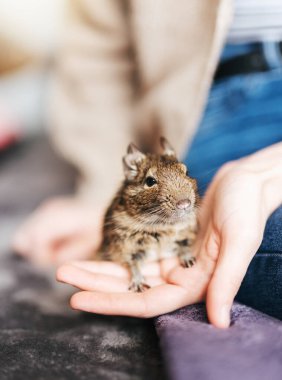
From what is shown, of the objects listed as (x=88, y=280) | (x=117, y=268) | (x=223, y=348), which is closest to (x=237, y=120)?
(x=117, y=268)

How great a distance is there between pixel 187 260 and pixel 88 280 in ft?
0.99

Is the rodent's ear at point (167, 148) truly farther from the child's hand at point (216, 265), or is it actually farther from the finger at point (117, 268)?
the finger at point (117, 268)

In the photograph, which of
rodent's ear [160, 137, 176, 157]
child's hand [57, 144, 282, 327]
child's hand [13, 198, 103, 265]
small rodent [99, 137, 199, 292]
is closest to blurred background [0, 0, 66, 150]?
child's hand [13, 198, 103, 265]

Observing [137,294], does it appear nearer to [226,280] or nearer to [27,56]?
[226,280]

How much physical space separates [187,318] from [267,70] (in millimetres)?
1003

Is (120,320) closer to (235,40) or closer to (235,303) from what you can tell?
(235,303)

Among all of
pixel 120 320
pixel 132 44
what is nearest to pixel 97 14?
pixel 132 44

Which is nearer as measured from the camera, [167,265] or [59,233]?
[167,265]

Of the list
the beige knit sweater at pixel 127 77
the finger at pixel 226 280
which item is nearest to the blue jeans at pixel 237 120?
the beige knit sweater at pixel 127 77

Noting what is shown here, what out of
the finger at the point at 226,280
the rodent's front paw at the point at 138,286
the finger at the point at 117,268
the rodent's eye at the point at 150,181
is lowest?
the finger at the point at 117,268

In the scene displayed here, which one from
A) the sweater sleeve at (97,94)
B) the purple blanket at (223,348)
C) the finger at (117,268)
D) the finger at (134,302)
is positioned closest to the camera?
the purple blanket at (223,348)

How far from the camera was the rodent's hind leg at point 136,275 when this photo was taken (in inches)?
58.7

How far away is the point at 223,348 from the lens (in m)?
1.19

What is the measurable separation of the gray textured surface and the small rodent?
16 cm
